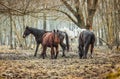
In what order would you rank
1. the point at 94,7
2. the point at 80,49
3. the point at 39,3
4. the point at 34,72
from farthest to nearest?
the point at 94,7
the point at 80,49
the point at 39,3
the point at 34,72

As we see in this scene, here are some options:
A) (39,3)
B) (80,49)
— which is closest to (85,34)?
(80,49)

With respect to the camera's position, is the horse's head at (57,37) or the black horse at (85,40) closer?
the black horse at (85,40)

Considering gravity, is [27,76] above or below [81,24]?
below

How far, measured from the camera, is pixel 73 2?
29.6 meters

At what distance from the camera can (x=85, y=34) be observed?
828 inches

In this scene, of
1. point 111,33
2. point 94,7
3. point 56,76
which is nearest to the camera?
point 56,76

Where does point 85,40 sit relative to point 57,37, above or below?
below

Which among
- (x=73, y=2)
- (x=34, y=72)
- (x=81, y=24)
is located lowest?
(x=34, y=72)

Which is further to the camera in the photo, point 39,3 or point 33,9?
point 39,3

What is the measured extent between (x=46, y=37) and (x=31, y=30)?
3330mm

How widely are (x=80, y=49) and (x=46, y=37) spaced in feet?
7.24

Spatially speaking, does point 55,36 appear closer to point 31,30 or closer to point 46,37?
point 46,37

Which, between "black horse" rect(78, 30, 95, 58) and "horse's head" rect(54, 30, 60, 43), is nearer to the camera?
"black horse" rect(78, 30, 95, 58)

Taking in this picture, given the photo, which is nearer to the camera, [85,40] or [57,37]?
[85,40]
